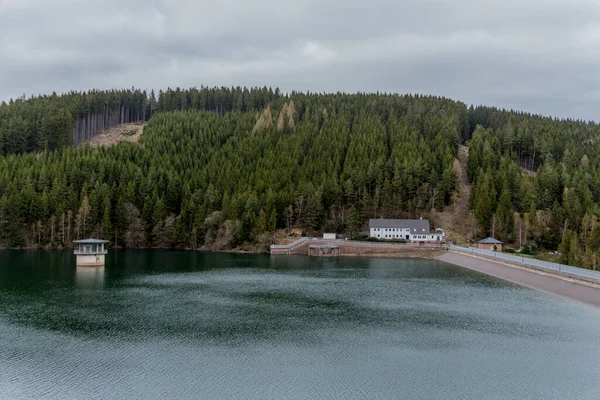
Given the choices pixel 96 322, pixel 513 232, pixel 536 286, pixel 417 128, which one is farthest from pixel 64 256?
pixel 417 128

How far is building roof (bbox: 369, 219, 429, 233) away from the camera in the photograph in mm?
120506

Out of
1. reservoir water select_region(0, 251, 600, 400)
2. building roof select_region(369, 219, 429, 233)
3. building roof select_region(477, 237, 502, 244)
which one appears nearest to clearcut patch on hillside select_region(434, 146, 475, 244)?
building roof select_region(369, 219, 429, 233)

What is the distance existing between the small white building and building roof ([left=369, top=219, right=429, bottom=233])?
61833 mm

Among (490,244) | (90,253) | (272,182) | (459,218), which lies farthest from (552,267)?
(272,182)

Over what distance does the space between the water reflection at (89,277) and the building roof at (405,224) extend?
63528 millimetres

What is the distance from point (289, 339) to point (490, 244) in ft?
261

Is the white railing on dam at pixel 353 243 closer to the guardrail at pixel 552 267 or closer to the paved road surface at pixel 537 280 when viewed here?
the paved road surface at pixel 537 280

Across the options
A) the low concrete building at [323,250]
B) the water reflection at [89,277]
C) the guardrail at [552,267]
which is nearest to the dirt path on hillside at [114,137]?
the low concrete building at [323,250]

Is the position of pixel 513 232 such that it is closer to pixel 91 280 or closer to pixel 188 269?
pixel 188 269

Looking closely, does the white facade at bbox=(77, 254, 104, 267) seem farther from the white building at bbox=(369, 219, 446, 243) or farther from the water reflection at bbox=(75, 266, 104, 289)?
the white building at bbox=(369, 219, 446, 243)

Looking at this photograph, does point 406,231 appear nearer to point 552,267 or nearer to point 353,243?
point 353,243

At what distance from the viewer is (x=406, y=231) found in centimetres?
12062

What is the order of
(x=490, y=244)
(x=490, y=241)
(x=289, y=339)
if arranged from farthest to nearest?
1. (x=490, y=244)
2. (x=490, y=241)
3. (x=289, y=339)

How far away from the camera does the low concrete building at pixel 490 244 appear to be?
10736 cm
